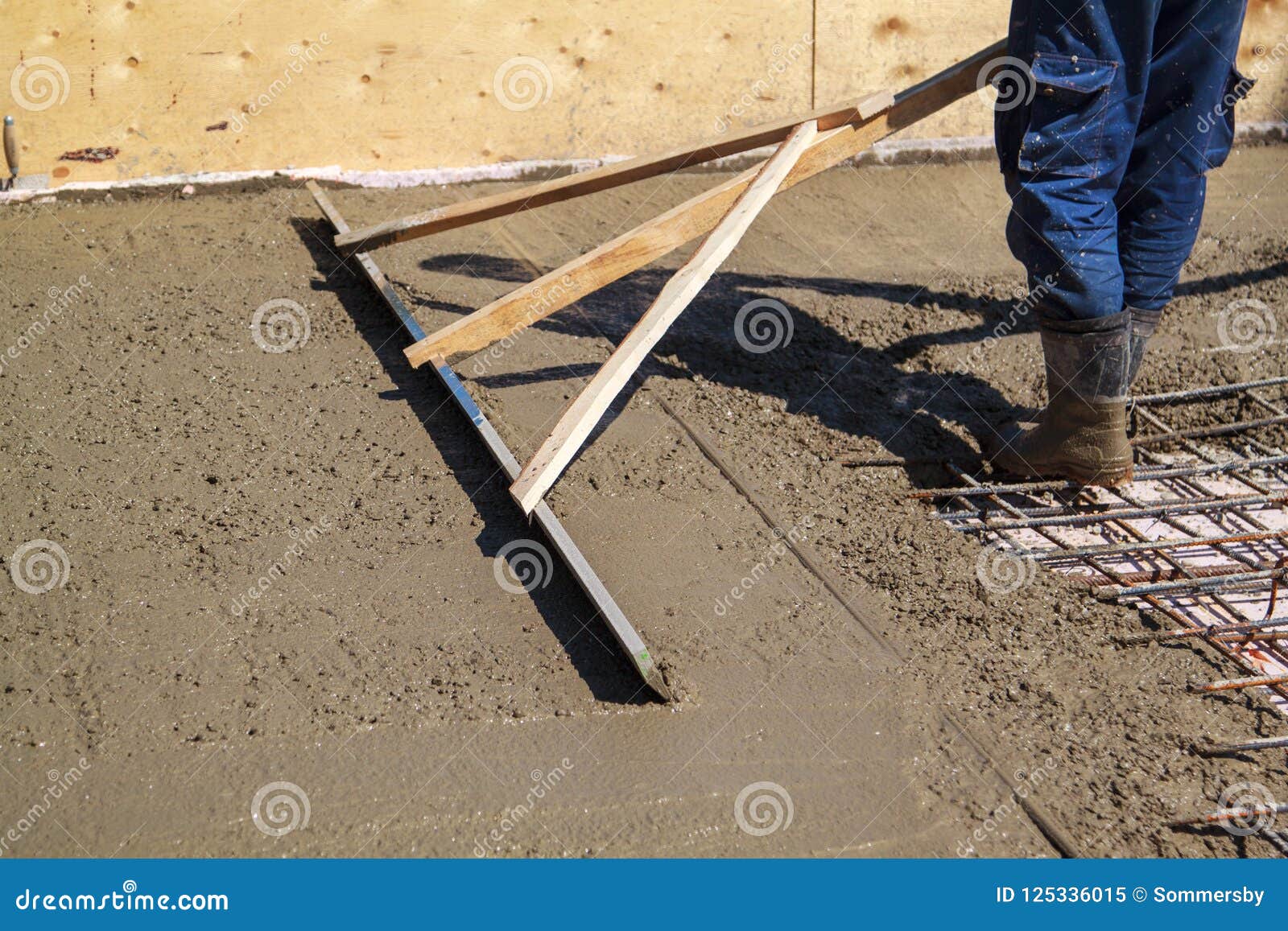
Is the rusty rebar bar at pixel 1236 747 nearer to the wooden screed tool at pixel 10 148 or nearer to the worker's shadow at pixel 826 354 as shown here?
the worker's shadow at pixel 826 354

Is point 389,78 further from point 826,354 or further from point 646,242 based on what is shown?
point 826,354

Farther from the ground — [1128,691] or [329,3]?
[329,3]

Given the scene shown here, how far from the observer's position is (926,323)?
187 inches

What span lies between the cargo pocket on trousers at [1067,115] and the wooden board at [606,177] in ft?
2.10

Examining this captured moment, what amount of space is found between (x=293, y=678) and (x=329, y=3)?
3584 millimetres

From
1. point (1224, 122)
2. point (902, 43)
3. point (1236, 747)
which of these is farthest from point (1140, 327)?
point (902, 43)

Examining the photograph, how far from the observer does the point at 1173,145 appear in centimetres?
377

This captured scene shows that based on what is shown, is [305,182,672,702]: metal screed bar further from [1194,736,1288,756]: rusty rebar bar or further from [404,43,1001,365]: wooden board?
[1194,736,1288,756]: rusty rebar bar

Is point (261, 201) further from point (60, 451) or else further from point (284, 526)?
point (284, 526)

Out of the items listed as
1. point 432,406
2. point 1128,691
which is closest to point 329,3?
point 432,406

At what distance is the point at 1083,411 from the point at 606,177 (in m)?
1.85

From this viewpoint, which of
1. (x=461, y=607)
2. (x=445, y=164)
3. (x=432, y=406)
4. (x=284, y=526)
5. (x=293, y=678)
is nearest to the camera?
(x=293, y=678)

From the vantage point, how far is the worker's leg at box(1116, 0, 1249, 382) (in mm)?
3629

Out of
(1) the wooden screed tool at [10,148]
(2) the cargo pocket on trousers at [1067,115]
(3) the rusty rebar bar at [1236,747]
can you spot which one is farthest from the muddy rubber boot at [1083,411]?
(1) the wooden screed tool at [10,148]
